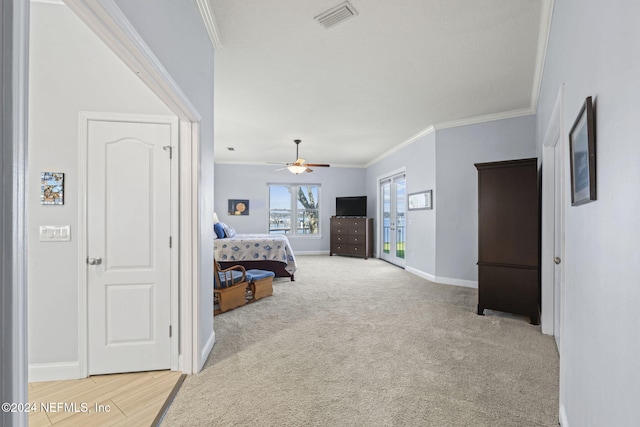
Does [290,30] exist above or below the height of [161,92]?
above

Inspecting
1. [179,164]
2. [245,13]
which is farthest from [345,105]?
[179,164]

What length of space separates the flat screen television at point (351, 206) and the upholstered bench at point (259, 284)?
4.66m

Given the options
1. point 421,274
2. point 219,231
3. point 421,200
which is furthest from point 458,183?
point 219,231

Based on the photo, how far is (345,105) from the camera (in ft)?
14.8

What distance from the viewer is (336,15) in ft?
8.18

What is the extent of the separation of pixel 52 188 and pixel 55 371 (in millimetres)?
1349

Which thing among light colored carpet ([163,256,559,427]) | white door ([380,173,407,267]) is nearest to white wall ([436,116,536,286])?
light colored carpet ([163,256,559,427])

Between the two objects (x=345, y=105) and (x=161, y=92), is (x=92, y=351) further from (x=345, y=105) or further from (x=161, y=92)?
(x=345, y=105)

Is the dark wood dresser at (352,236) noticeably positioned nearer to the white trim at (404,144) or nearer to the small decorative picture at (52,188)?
the white trim at (404,144)

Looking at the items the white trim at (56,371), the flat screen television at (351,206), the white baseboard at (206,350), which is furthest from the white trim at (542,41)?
the flat screen television at (351,206)

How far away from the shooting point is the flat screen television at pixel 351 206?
28.3 feet

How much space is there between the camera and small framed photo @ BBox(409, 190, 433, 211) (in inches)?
221

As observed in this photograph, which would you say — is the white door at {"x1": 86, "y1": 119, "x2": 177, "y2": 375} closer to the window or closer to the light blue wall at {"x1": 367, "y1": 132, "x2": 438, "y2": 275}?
the light blue wall at {"x1": 367, "y1": 132, "x2": 438, "y2": 275}

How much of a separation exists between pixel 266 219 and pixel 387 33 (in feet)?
22.3
